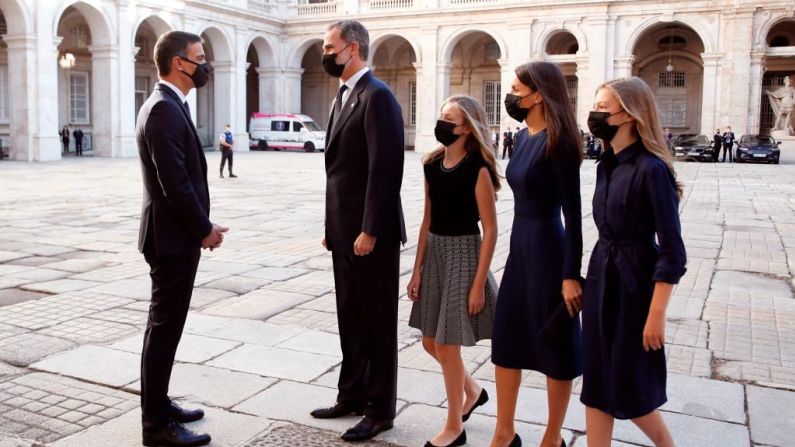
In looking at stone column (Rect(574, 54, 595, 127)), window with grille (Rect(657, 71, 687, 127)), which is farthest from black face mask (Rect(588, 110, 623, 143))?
window with grille (Rect(657, 71, 687, 127))

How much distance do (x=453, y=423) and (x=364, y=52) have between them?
188 cm

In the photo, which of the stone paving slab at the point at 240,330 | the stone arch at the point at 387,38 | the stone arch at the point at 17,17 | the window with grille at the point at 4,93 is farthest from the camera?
the stone arch at the point at 387,38

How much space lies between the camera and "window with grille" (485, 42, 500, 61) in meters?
40.6

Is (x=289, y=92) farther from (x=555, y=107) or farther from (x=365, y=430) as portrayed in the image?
(x=555, y=107)

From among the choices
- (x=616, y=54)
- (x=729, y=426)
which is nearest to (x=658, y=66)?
(x=616, y=54)

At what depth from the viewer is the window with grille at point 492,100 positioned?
3994cm

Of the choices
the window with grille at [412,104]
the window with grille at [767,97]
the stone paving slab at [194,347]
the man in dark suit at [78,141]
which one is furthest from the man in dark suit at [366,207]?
the window with grille at [412,104]

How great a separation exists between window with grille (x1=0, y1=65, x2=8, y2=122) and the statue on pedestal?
3107cm

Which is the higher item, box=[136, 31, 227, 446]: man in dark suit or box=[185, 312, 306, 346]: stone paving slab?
box=[136, 31, 227, 446]: man in dark suit

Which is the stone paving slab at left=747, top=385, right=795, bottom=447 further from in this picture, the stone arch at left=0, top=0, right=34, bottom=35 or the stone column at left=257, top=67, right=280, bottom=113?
the stone column at left=257, top=67, right=280, bottom=113

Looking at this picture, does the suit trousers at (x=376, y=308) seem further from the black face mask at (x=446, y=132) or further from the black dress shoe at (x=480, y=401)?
the black face mask at (x=446, y=132)

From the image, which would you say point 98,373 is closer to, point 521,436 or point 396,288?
point 396,288

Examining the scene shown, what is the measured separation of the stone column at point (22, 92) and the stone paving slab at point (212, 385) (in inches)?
994

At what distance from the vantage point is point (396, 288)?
4.04 meters
